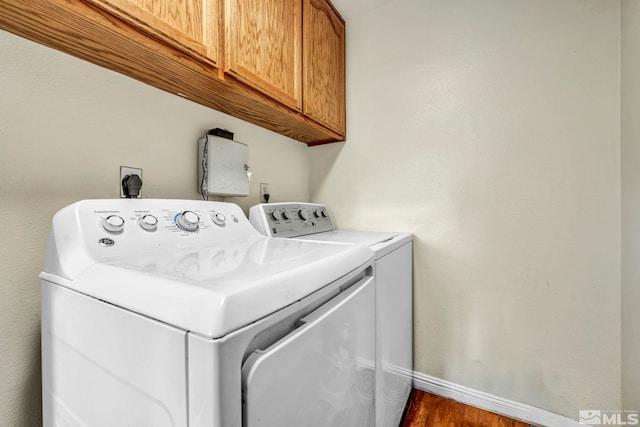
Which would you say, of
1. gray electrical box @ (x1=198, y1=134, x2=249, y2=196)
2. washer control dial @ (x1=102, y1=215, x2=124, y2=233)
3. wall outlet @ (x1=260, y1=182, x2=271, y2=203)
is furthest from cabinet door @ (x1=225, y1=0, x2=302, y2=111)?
washer control dial @ (x1=102, y1=215, x2=124, y2=233)

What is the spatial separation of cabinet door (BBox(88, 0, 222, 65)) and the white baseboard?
1.84m

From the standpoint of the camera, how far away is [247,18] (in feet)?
3.25

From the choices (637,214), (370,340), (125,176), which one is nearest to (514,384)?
(637,214)

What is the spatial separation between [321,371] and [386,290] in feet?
1.77

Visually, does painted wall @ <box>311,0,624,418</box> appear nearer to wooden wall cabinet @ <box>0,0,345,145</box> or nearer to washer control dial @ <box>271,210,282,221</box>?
wooden wall cabinet @ <box>0,0,345,145</box>

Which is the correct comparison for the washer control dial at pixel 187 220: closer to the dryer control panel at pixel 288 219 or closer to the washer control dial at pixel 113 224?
the washer control dial at pixel 113 224

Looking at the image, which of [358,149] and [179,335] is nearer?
[179,335]

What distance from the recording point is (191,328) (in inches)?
14.3

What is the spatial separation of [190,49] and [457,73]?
127cm

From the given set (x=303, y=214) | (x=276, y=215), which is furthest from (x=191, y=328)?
(x=303, y=214)

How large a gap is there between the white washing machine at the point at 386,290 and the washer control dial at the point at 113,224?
1.81 ft

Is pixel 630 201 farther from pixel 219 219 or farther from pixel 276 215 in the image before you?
pixel 219 219

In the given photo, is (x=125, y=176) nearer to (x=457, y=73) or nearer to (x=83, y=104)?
(x=83, y=104)

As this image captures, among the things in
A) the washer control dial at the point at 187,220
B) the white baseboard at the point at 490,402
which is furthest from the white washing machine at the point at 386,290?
the washer control dial at the point at 187,220
